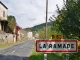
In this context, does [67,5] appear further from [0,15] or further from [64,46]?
[0,15]

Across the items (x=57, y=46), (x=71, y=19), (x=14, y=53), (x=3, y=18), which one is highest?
(x=3, y=18)

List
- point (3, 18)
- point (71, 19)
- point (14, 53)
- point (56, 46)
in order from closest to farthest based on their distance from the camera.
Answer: point (56, 46) → point (71, 19) → point (14, 53) → point (3, 18)

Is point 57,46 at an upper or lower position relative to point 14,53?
upper

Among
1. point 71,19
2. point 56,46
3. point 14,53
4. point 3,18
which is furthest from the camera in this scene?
point 3,18

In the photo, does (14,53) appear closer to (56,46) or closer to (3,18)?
(56,46)

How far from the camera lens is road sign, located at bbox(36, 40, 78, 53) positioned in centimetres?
780

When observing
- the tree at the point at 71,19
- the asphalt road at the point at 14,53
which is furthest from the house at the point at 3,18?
the tree at the point at 71,19

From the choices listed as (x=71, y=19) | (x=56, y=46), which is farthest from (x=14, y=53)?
(x=56, y=46)

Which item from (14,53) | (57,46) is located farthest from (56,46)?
(14,53)

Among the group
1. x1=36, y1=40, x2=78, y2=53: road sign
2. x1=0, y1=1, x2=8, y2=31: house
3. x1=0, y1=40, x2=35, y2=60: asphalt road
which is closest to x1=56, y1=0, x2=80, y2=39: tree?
x1=36, y1=40, x2=78, y2=53: road sign

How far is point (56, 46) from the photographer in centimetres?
786

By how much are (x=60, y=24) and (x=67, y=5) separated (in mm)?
1483

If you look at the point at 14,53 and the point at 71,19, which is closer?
the point at 71,19

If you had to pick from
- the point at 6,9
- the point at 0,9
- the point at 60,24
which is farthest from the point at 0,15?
the point at 60,24
